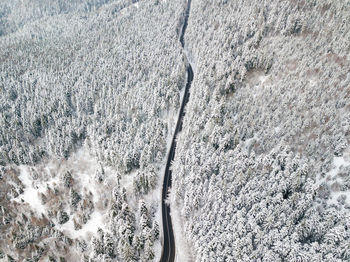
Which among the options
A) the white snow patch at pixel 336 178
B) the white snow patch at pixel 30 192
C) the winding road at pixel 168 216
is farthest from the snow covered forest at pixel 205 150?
the winding road at pixel 168 216

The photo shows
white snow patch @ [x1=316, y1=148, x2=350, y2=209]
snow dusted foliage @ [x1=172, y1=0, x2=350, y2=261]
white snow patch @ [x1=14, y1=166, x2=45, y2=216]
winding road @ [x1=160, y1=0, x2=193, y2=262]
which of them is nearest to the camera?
snow dusted foliage @ [x1=172, y1=0, x2=350, y2=261]

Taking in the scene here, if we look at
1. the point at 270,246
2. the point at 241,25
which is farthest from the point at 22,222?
the point at 241,25

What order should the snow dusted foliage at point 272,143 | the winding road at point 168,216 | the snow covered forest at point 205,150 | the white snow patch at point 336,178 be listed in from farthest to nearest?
1. the winding road at point 168,216
2. the white snow patch at point 336,178
3. the snow covered forest at point 205,150
4. the snow dusted foliage at point 272,143

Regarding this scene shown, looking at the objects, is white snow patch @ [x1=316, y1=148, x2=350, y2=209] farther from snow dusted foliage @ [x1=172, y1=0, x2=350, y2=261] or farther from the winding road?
the winding road

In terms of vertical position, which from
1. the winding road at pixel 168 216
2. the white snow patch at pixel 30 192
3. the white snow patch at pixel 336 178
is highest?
the white snow patch at pixel 336 178

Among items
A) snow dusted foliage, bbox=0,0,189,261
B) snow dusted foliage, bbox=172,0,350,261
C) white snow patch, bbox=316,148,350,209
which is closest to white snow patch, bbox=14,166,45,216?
snow dusted foliage, bbox=0,0,189,261

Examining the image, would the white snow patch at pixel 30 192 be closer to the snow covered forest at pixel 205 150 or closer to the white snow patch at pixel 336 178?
the snow covered forest at pixel 205 150

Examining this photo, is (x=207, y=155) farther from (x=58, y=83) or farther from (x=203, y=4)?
→ (x=203, y=4)
